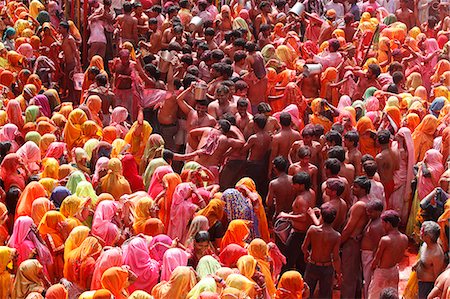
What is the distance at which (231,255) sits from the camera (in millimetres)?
10398

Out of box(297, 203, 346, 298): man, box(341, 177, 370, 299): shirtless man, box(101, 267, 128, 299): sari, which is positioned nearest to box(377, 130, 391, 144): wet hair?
box(341, 177, 370, 299): shirtless man

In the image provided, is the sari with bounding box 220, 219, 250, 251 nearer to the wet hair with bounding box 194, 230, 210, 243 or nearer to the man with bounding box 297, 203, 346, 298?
the wet hair with bounding box 194, 230, 210, 243

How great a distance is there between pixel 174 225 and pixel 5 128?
2860 mm

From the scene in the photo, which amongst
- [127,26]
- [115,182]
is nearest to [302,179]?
[115,182]

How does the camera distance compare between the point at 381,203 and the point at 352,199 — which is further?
the point at 352,199

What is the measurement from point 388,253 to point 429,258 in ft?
1.50

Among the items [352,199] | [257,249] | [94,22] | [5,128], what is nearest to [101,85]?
[5,128]

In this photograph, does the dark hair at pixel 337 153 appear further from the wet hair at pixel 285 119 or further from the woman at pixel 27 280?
the woman at pixel 27 280

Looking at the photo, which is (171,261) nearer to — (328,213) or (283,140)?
(328,213)

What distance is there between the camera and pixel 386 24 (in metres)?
18.3

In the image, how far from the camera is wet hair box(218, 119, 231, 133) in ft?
42.2

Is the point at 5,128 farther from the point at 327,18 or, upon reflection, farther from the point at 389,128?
the point at 327,18

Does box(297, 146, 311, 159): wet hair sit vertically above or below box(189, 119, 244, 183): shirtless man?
above

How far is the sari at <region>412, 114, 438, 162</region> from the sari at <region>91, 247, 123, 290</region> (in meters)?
4.79
